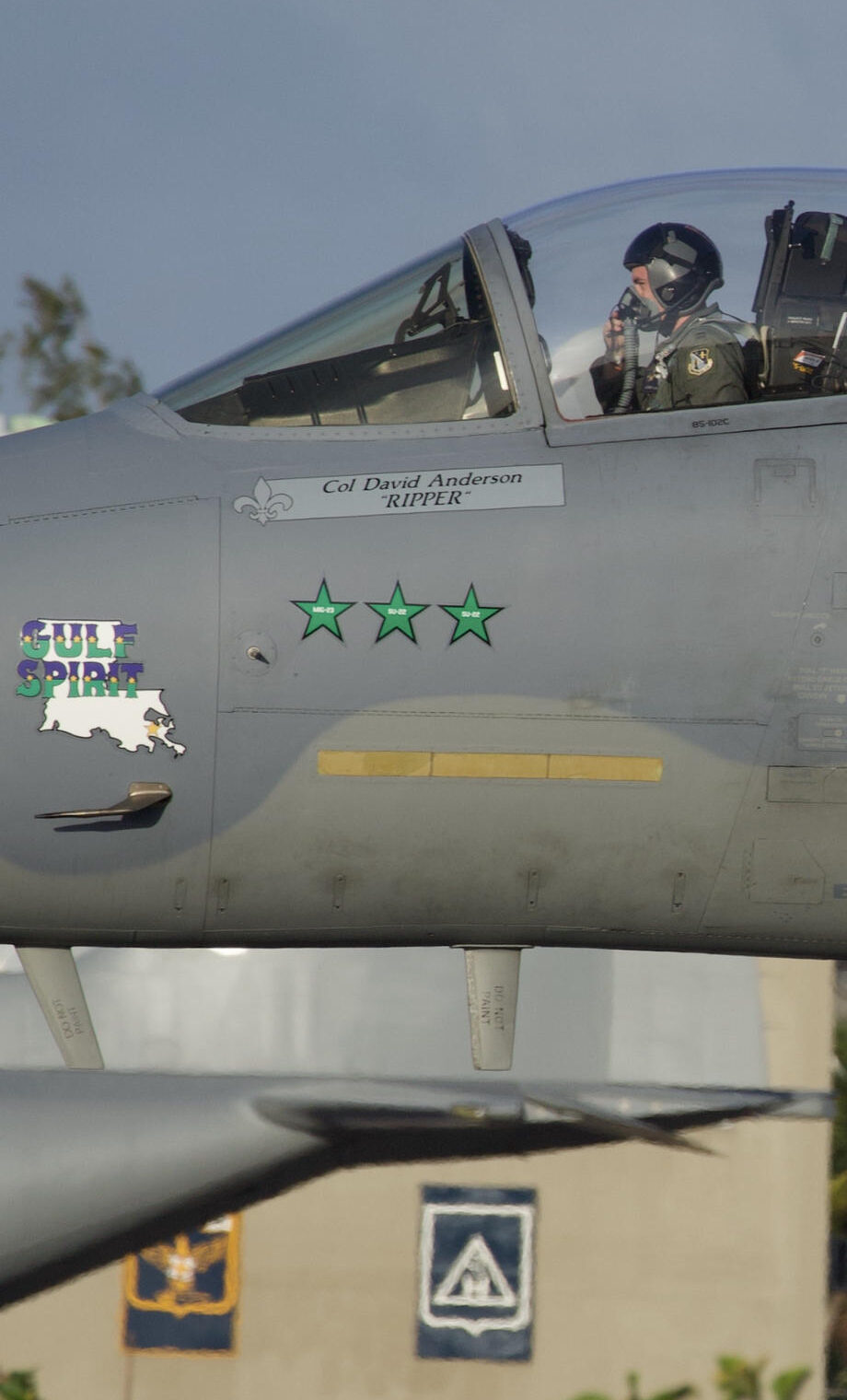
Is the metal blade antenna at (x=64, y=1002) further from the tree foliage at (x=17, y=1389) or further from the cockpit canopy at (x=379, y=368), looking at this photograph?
the tree foliage at (x=17, y=1389)

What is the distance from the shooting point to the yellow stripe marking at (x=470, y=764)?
16.3ft

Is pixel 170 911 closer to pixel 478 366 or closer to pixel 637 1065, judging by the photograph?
pixel 478 366

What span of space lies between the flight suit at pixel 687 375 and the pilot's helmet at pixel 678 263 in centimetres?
13

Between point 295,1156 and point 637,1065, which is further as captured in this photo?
point 637,1065

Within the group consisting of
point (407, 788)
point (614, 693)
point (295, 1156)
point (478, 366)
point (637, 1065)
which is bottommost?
point (637, 1065)

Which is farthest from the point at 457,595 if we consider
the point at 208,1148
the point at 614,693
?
the point at 208,1148

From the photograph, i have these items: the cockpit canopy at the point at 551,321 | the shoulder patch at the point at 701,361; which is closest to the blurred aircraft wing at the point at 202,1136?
the cockpit canopy at the point at 551,321

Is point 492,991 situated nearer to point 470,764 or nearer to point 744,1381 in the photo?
point 470,764

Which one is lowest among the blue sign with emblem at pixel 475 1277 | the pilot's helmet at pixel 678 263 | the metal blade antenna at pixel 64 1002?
the blue sign with emblem at pixel 475 1277

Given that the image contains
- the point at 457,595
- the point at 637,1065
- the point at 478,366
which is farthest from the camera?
the point at 637,1065

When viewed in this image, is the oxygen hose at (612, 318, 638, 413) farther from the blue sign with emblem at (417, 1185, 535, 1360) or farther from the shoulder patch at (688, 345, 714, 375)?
the blue sign with emblem at (417, 1185, 535, 1360)

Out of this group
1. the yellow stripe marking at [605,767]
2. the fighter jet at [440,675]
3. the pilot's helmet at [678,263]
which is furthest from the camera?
the pilot's helmet at [678,263]

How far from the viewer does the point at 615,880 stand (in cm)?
511

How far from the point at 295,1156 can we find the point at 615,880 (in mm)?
3796
